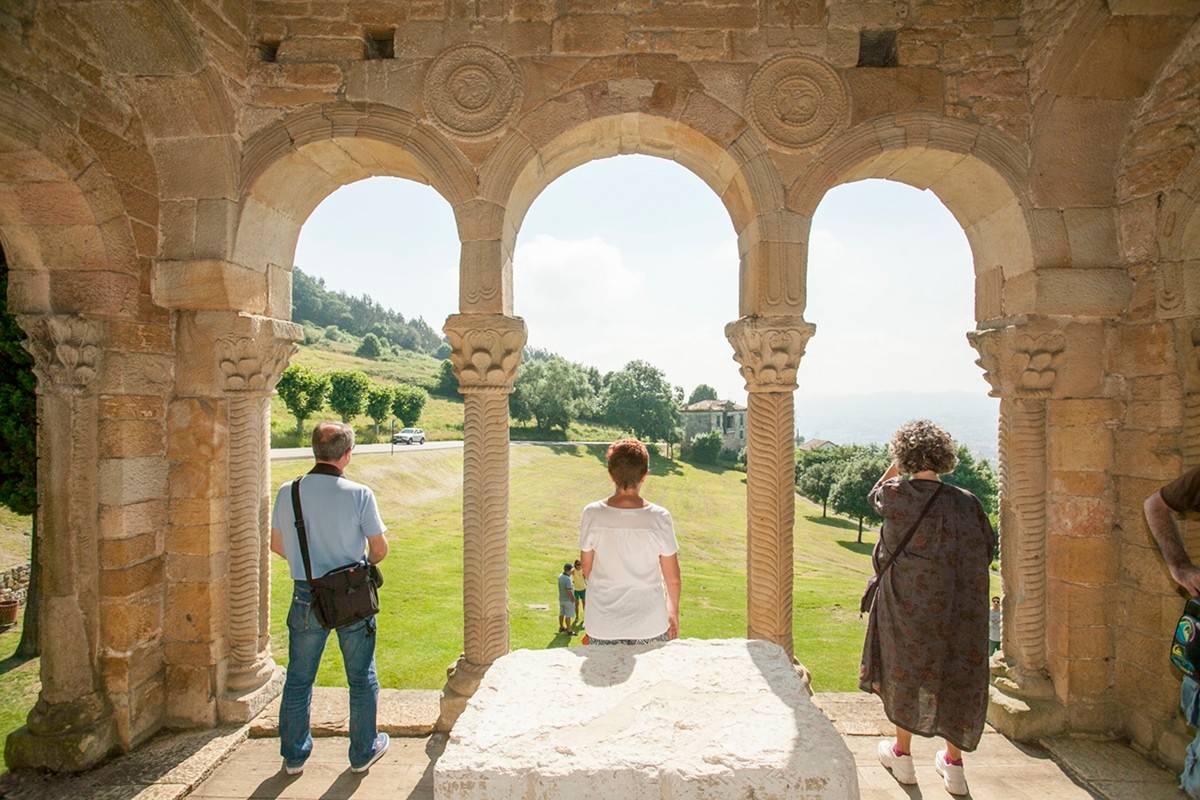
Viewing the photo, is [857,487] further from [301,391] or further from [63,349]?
[63,349]

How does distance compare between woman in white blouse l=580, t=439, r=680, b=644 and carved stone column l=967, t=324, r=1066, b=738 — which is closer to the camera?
woman in white blouse l=580, t=439, r=680, b=644

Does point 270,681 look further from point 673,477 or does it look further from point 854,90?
point 673,477

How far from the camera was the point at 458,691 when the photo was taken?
12.1ft

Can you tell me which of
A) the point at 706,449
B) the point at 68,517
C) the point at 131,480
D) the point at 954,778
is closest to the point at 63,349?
the point at 131,480

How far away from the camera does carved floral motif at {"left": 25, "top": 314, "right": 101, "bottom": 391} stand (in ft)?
11.3

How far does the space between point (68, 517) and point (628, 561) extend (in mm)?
3204

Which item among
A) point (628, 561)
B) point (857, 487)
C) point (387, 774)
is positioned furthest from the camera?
point (857, 487)

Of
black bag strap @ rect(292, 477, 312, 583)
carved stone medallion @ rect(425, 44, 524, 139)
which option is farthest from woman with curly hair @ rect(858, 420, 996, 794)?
carved stone medallion @ rect(425, 44, 524, 139)

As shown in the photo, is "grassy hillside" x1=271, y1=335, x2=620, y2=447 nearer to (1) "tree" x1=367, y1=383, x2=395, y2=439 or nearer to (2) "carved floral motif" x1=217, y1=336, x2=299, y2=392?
(1) "tree" x1=367, y1=383, x2=395, y2=439

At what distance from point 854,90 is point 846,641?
23.1ft

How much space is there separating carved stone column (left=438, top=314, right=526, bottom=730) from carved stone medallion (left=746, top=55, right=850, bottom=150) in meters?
2.00

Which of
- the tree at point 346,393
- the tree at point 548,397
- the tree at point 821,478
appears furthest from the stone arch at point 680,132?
the tree at point 548,397

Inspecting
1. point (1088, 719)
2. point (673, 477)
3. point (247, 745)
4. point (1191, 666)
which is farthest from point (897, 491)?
point (673, 477)

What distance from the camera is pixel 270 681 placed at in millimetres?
4016
